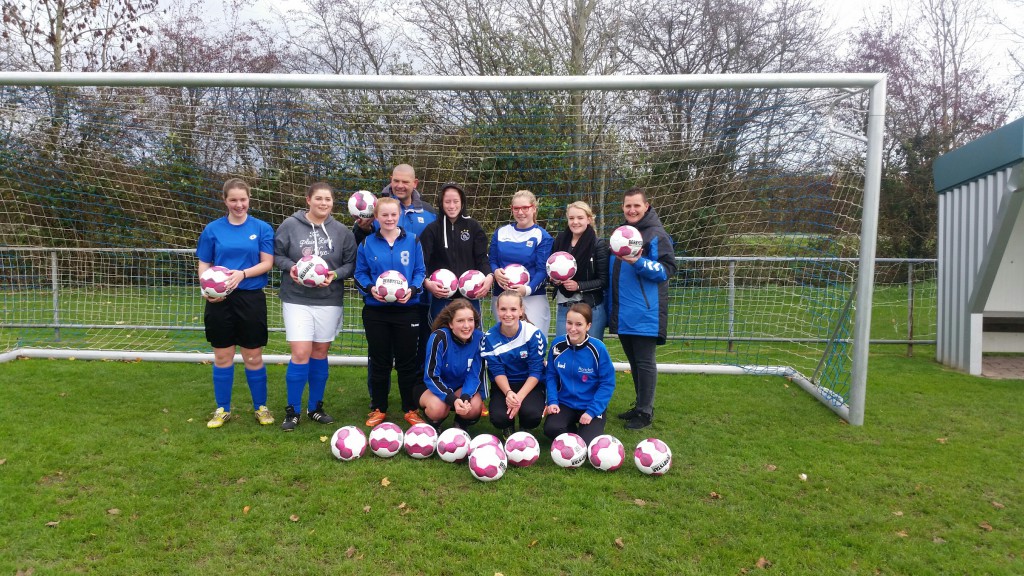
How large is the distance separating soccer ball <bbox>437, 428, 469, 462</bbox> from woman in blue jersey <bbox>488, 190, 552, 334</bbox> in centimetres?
113

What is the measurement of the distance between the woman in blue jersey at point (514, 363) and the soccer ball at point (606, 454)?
0.57 metres

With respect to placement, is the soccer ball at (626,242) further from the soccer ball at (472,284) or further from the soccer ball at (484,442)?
the soccer ball at (484,442)

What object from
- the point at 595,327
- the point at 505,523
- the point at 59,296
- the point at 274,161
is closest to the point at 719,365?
the point at 595,327

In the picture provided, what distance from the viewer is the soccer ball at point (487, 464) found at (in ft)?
11.7

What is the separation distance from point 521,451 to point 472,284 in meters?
1.28

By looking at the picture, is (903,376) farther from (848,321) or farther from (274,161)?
(274,161)

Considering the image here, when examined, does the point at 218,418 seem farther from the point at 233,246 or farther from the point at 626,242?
the point at 626,242

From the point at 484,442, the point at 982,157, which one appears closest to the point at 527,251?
the point at 484,442

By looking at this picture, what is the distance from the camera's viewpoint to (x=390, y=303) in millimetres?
4461

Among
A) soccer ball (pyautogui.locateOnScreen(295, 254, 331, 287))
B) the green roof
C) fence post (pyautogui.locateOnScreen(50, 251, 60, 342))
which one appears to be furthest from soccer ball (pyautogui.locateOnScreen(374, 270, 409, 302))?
the green roof

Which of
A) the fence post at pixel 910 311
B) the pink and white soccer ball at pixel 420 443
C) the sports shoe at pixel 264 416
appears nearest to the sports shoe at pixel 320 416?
the sports shoe at pixel 264 416

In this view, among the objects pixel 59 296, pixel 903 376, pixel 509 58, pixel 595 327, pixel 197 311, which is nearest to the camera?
pixel 595 327

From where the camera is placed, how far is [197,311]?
8.38m

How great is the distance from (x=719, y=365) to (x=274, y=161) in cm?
530
